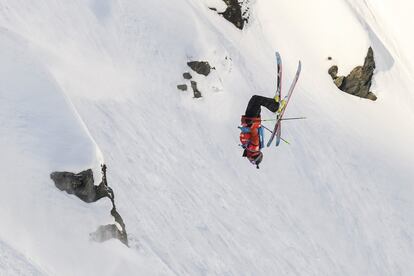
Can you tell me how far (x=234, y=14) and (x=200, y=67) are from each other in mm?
4699

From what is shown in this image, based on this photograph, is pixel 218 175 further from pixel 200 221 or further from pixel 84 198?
pixel 84 198

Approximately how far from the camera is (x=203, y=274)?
12.8 metres

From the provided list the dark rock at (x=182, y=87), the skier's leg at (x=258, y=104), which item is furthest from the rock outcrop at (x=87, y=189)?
the dark rock at (x=182, y=87)

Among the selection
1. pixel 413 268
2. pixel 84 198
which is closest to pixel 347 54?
pixel 413 268

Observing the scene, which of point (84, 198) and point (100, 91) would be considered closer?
point (84, 198)

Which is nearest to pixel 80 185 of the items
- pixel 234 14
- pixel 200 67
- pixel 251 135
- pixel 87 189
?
pixel 87 189

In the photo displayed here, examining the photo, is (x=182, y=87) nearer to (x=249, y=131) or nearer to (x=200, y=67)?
(x=200, y=67)

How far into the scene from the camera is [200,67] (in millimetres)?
22250

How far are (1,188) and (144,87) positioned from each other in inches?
478

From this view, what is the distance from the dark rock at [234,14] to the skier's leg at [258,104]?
1155cm

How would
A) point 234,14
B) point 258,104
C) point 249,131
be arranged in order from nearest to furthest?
point 258,104 → point 249,131 → point 234,14

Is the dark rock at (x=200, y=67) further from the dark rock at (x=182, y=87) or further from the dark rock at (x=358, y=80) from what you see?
the dark rock at (x=358, y=80)

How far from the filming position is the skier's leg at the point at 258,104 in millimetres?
14492

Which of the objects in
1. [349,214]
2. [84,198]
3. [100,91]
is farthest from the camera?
[349,214]
